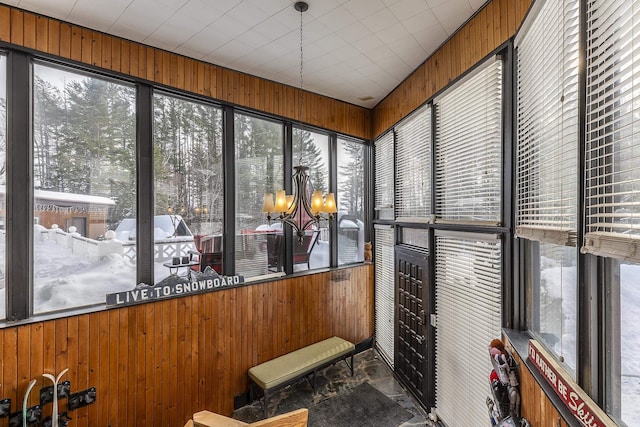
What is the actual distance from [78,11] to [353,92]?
9.32 ft

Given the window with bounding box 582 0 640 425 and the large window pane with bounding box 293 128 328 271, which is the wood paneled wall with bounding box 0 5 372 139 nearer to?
the large window pane with bounding box 293 128 328 271

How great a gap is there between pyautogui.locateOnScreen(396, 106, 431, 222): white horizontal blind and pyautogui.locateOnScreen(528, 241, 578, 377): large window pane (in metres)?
1.36

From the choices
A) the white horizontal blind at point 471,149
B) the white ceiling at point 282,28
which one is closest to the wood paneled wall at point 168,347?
the white horizontal blind at point 471,149

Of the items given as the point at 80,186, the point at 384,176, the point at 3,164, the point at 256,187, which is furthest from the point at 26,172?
the point at 384,176

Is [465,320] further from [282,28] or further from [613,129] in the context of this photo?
[282,28]

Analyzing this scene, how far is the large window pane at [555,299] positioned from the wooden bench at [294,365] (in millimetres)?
2254

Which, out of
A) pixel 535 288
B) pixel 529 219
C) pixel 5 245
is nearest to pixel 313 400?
pixel 535 288

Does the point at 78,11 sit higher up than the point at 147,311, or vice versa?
the point at 78,11

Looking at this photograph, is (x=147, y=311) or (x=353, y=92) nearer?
(x=147, y=311)

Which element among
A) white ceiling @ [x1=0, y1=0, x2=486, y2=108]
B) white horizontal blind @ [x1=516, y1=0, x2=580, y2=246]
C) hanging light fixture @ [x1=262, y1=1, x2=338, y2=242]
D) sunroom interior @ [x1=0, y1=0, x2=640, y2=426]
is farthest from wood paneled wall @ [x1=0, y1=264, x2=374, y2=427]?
white horizontal blind @ [x1=516, y1=0, x2=580, y2=246]

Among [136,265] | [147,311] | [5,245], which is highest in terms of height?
[5,245]

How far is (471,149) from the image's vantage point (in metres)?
2.41

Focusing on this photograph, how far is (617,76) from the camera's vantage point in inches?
41.2

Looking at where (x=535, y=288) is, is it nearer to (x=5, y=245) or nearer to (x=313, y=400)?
(x=313, y=400)
